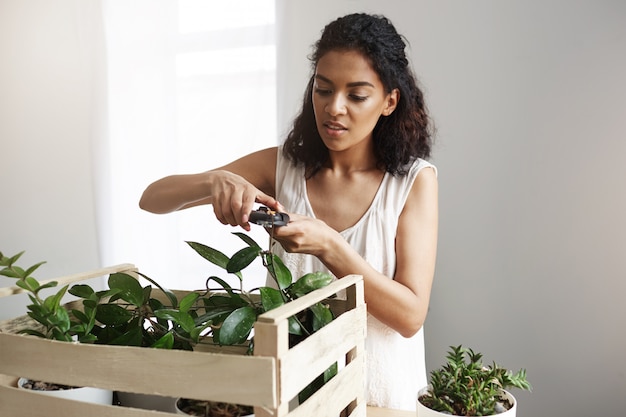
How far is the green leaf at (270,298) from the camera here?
64cm

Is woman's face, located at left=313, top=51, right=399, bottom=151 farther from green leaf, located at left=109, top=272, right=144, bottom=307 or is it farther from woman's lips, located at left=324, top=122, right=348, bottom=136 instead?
green leaf, located at left=109, top=272, right=144, bottom=307

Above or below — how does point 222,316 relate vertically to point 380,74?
below

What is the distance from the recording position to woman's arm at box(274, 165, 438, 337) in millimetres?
1062

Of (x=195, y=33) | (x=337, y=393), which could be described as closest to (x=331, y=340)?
(x=337, y=393)

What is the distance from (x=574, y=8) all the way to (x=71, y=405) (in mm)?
1641

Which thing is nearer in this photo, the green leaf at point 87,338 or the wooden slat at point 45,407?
the wooden slat at point 45,407

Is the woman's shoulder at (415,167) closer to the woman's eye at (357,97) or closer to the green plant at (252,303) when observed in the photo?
the woman's eye at (357,97)

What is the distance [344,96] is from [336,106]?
0.12ft

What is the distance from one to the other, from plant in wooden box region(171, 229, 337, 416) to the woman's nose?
0.56 metres

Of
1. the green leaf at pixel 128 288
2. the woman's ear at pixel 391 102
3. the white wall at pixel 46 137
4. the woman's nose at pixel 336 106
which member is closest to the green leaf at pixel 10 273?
the green leaf at pixel 128 288

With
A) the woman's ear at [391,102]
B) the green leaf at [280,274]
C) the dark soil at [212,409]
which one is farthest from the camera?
the woman's ear at [391,102]

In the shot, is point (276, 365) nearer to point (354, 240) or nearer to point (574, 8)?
point (354, 240)

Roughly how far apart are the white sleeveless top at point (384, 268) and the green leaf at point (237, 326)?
0.71m

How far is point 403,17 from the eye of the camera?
1.91 meters
